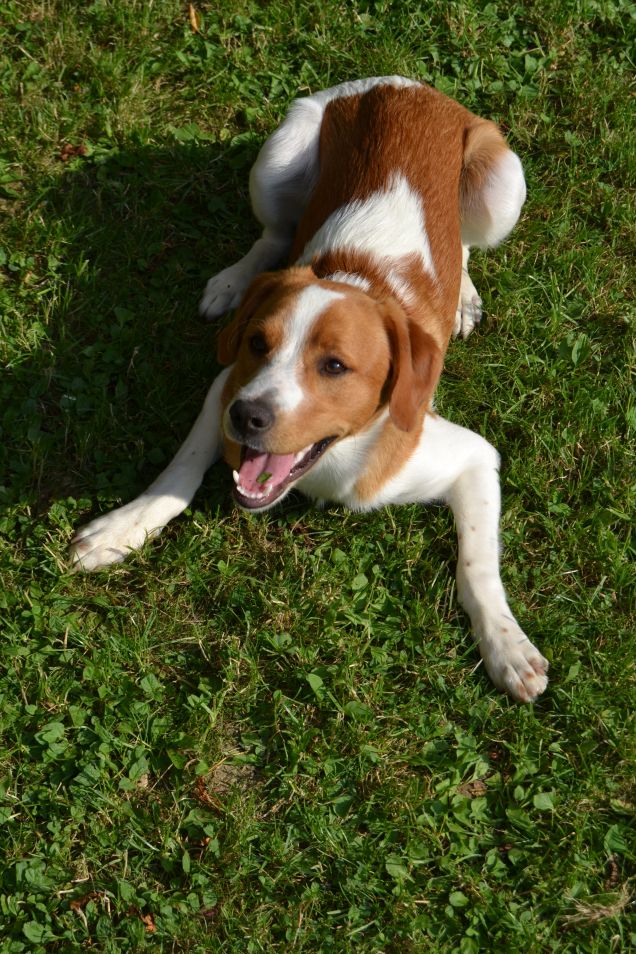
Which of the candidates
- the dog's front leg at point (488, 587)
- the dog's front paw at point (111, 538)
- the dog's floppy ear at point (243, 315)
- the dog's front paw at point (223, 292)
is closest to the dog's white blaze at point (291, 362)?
the dog's floppy ear at point (243, 315)

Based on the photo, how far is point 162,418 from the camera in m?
5.10

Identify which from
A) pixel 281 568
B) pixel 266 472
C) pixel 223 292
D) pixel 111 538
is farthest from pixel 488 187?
pixel 111 538

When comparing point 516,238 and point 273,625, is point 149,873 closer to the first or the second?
point 273,625

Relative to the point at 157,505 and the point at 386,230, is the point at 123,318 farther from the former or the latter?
the point at 386,230

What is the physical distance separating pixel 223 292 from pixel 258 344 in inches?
56.4

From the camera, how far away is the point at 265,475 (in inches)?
164

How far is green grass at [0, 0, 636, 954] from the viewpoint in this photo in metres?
3.99

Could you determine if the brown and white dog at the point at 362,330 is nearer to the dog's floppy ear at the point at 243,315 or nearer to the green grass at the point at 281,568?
the dog's floppy ear at the point at 243,315

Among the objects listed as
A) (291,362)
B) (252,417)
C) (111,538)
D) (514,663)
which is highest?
(291,362)

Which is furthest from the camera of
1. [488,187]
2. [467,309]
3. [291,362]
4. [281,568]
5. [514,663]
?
[467,309]

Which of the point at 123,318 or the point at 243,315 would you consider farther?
the point at 123,318

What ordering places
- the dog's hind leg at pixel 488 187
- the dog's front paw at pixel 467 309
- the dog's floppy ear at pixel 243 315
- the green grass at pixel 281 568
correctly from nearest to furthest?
the green grass at pixel 281 568 → the dog's floppy ear at pixel 243 315 → the dog's hind leg at pixel 488 187 → the dog's front paw at pixel 467 309

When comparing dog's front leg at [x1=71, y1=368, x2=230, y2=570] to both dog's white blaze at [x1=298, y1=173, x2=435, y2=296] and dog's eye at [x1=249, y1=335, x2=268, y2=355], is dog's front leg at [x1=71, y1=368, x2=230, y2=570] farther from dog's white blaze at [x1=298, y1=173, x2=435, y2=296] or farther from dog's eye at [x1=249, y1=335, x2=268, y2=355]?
dog's white blaze at [x1=298, y1=173, x2=435, y2=296]

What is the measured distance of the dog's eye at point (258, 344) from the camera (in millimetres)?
4055
